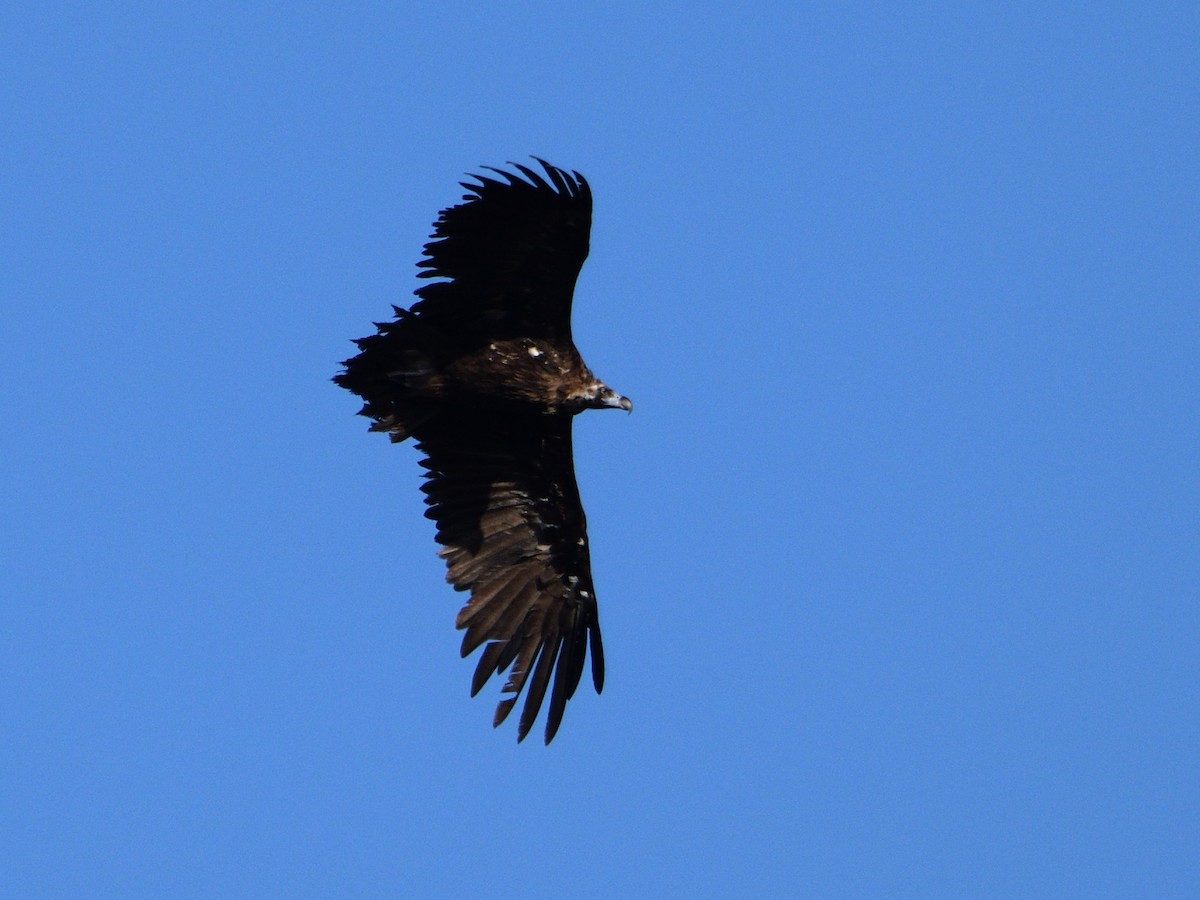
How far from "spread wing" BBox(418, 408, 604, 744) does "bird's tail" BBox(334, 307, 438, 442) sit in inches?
25.1

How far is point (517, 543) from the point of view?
17.5 meters

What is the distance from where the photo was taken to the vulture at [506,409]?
1570 centimetres

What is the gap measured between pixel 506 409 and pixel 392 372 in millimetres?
1031

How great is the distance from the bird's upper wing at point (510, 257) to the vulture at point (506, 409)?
1cm

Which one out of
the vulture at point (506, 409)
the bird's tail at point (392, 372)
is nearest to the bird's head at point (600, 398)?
the vulture at point (506, 409)

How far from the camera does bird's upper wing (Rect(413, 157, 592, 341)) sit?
50.9 ft

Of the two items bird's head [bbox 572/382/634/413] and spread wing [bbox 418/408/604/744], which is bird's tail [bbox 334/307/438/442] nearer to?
spread wing [bbox 418/408/604/744]

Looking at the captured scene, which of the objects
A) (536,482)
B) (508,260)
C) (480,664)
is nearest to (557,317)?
(508,260)

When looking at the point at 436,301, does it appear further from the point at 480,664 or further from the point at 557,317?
the point at 480,664

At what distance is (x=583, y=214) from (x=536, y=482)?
272 cm

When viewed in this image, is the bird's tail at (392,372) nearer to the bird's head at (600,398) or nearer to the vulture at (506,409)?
the vulture at (506,409)

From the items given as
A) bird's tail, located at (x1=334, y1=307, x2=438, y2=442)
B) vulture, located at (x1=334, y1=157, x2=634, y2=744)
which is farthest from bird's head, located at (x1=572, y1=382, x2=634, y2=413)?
bird's tail, located at (x1=334, y1=307, x2=438, y2=442)

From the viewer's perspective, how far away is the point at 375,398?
16.1m

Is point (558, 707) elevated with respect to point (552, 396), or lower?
lower
